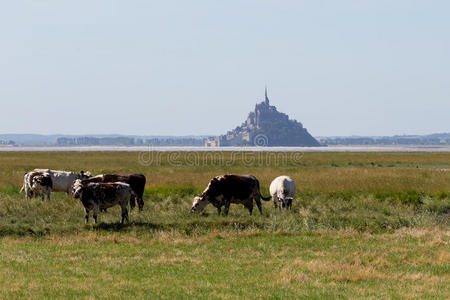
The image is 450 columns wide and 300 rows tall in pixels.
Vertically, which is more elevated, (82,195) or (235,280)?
(82,195)

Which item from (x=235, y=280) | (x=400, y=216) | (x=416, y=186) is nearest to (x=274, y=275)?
(x=235, y=280)

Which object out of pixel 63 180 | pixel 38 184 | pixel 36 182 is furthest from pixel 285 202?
Answer: pixel 36 182

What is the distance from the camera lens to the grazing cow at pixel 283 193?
83.2 feet

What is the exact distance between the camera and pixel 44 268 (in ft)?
47.7

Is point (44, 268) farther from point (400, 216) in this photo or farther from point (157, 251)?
point (400, 216)

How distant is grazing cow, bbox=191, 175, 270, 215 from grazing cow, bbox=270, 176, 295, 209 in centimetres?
167

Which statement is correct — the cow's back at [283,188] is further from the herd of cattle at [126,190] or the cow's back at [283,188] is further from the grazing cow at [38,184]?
the grazing cow at [38,184]

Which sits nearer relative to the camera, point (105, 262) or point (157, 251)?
point (105, 262)

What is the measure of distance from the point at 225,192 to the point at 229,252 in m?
7.17

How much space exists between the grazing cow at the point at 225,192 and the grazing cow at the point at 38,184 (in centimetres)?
952

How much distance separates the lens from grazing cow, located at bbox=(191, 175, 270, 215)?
77.8ft

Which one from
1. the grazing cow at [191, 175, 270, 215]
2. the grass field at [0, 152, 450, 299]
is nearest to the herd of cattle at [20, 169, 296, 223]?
the grazing cow at [191, 175, 270, 215]

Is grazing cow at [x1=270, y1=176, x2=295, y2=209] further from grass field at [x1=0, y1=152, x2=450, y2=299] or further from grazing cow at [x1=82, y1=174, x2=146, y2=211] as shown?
grazing cow at [x1=82, y1=174, x2=146, y2=211]

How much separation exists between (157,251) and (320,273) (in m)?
5.09
